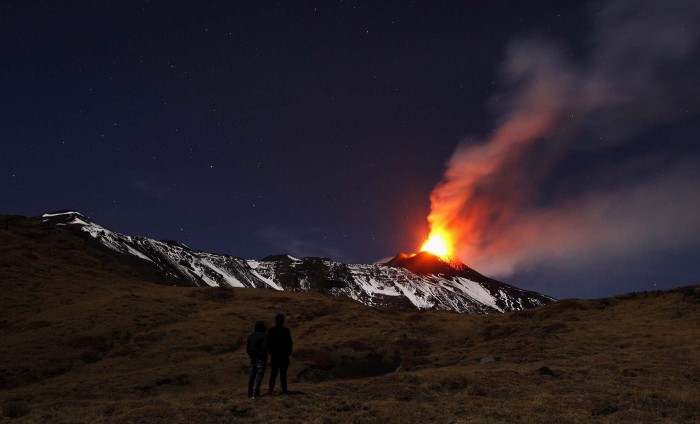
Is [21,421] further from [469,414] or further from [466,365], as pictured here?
[466,365]

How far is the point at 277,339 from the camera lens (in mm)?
19047

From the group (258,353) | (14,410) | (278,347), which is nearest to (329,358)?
(258,353)

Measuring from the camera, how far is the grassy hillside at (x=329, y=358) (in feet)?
57.5

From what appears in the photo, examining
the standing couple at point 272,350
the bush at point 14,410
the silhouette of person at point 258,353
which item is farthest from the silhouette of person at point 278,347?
the bush at point 14,410

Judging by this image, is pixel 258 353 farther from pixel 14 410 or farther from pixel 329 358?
pixel 329 358

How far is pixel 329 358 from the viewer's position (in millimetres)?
37344

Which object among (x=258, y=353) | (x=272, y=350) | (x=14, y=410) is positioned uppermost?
(x=272, y=350)

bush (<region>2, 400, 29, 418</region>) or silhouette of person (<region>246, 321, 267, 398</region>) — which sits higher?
silhouette of person (<region>246, 321, 267, 398</region>)

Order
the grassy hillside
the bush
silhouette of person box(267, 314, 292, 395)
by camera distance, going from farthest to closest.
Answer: the bush
silhouette of person box(267, 314, 292, 395)
the grassy hillside

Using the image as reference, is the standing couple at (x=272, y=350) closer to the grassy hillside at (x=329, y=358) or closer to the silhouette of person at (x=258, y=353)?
the silhouette of person at (x=258, y=353)

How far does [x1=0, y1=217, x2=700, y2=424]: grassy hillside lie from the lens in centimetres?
1753

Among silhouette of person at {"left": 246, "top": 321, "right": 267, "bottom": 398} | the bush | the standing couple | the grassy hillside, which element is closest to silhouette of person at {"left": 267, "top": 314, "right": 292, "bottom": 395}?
the standing couple

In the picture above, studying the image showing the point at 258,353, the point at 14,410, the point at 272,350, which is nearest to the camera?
the point at 272,350

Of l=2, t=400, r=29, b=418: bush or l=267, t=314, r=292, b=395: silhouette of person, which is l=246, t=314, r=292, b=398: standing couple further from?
l=2, t=400, r=29, b=418: bush
